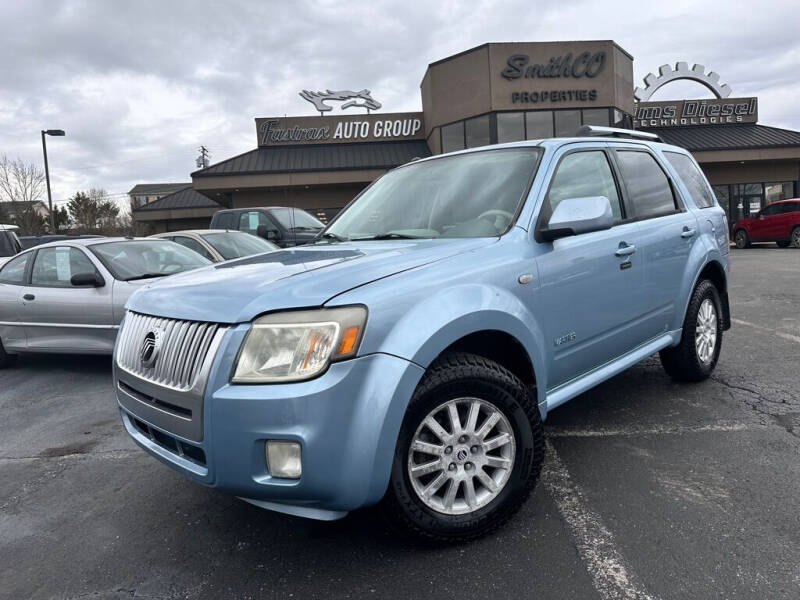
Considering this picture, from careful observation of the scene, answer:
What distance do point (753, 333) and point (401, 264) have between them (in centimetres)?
557

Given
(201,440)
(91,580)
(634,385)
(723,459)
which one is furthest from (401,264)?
(634,385)

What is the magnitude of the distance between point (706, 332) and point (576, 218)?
2.43m

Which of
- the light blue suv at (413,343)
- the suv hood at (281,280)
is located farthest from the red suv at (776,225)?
the suv hood at (281,280)

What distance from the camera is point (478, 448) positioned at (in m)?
2.53

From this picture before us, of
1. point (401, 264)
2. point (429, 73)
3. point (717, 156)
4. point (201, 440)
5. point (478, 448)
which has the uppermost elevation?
point (429, 73)

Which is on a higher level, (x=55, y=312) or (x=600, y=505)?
(x=55, y=312)

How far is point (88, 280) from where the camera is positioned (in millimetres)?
5699

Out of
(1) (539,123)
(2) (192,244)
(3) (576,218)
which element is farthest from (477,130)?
(3) (576,218)

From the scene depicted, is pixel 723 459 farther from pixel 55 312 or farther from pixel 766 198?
pixel 766 198

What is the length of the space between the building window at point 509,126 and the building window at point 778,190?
13.8m

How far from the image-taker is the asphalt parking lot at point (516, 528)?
7.47ft

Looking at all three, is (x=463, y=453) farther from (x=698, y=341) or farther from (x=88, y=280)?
(x=88, y=280)

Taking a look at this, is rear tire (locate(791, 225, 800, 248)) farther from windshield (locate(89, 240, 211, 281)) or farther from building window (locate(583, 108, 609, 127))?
windshield (locate(89, 240, 211, 281))

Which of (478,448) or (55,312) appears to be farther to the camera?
(55,312)
